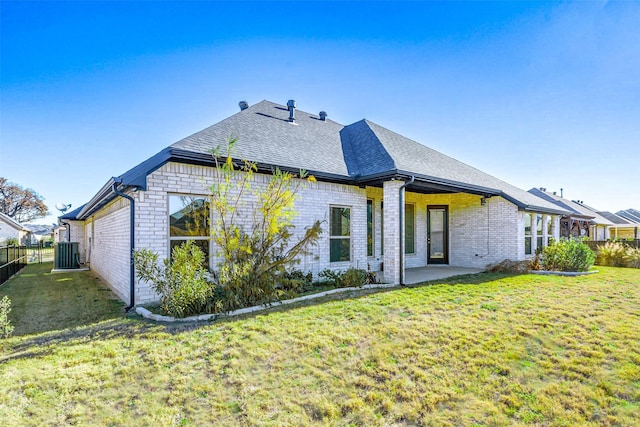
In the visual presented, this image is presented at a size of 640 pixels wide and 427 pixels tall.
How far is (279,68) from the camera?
11680 mm

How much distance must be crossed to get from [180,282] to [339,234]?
16.7ft

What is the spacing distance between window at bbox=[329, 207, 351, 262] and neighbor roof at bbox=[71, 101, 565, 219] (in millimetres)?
997

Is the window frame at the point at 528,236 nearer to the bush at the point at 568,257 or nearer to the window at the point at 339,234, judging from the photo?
the bush at the point at 568,257

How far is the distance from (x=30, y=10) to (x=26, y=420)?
853cm

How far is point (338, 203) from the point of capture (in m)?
9.37

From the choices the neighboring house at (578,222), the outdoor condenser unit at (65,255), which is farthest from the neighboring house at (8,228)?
the neighboring house at (578,222)

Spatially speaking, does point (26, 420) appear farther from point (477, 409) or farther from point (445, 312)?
point (445, 312)

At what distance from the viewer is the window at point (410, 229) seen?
12656mm

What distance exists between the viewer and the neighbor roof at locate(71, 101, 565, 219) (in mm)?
6793

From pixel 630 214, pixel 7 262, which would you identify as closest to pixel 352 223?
pixel 7 262

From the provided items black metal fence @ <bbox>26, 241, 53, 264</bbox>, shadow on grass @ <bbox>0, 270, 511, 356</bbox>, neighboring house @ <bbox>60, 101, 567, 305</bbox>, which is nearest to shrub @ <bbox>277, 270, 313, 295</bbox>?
neighboring house @ <bbox>60, 101, 567, 305</bbox>

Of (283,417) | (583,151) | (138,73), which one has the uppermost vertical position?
(138,73)

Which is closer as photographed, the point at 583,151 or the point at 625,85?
the point at 625,85

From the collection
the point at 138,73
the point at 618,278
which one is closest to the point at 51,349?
the point at 138,73
